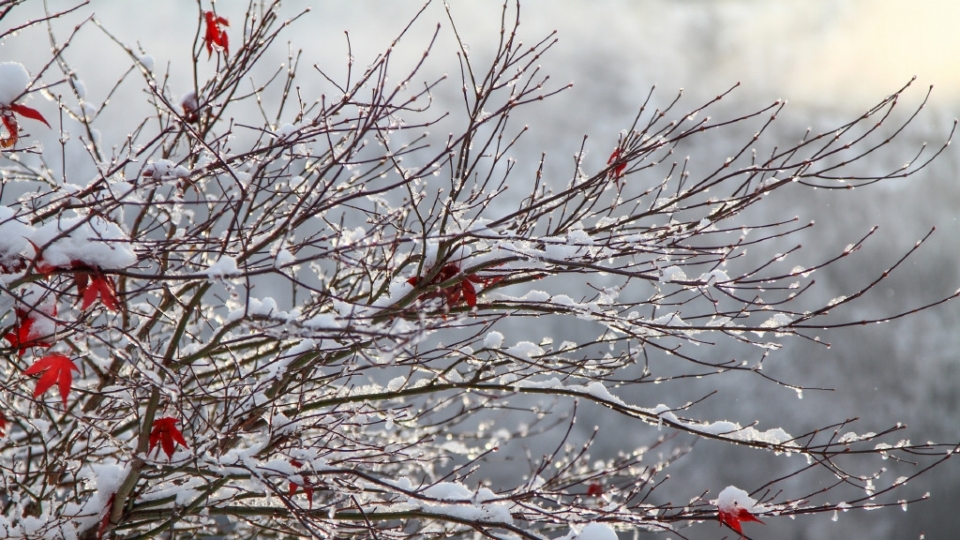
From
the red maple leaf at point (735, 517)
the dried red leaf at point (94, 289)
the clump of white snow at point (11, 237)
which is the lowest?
the red maple leaf at point (735, 517)

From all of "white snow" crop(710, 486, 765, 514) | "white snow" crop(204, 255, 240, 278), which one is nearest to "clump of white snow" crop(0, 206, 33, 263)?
"white snow" crop(204, 255, 240, 278)

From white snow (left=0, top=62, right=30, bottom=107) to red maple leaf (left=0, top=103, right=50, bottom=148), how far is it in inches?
0.9

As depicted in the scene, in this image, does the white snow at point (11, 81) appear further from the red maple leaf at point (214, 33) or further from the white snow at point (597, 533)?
the white snow at point (597, 533)

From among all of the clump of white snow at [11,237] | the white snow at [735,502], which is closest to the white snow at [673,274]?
the white snow at [735,502]

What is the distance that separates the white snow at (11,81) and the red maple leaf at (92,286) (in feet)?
2.70

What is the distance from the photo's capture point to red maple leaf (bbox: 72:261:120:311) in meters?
1.92

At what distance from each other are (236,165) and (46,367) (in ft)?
3.70

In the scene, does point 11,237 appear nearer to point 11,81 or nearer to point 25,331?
point 25,331

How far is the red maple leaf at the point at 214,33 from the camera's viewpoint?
3.53 m

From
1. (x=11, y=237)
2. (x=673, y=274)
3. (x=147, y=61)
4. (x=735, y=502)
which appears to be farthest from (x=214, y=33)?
(x=735, y=502)

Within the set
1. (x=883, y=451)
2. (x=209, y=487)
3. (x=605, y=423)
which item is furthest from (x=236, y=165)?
(x=605, y=423)

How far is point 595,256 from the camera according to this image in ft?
8.87

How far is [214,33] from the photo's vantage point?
3.54 metres

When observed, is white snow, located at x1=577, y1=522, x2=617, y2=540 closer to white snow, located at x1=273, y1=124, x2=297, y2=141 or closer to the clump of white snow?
white snow, located at x1=273, y1=124, x2=297, y2=141
